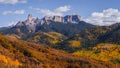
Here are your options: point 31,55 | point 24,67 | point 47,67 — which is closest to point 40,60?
point 31,55

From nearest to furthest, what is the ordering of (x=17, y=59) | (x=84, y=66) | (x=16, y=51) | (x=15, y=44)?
1. (x=17, y=59)
2. (x=16, y=51)
3. (x=15, y=44)
4. (x=84, y=66)

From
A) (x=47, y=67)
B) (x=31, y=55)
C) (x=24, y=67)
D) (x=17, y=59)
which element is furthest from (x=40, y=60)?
(x=24, y=67)

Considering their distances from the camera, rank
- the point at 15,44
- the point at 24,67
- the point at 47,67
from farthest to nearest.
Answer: the point at 15,44 < the point at 47,67 < the point at 24,67

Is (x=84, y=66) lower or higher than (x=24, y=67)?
lower

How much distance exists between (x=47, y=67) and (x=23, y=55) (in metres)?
16.1

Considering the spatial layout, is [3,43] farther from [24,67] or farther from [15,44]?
[24,67]

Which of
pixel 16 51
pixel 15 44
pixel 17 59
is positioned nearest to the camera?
pixel 17 59

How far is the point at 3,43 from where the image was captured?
6801 inches

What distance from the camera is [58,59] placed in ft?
642

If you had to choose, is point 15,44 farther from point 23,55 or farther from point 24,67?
point 24,67

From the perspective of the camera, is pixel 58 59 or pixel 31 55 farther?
pixel 58 59

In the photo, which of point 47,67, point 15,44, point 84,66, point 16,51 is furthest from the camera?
point 84,66

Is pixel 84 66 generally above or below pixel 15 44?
below

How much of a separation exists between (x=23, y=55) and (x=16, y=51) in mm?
5168
